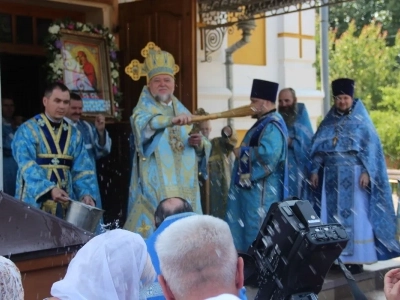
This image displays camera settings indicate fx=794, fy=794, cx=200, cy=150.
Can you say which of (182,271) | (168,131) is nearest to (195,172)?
(168,131)

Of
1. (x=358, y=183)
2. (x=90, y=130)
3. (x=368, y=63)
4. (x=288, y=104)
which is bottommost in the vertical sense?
(x=358, y=183)

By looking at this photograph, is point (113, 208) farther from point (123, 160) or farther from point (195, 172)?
point (195, 172)

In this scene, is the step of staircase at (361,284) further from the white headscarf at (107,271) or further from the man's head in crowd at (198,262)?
the man's head in crowd at (198,262)

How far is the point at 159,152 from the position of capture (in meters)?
6.46

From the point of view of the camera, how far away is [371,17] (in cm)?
3033

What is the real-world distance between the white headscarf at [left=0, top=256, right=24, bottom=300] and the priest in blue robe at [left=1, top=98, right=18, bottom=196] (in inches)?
180

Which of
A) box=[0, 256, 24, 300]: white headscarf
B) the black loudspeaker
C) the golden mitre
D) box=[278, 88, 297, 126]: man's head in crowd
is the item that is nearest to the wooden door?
the golden mitre

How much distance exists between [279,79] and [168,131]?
4.00 meters

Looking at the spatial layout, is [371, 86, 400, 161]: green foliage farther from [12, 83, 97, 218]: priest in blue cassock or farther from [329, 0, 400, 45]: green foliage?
[12, 83, 97, 218]: priest in blue cassock

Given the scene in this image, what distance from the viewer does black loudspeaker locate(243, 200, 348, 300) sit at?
2.42 meters

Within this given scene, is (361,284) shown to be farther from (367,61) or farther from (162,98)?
(367,61)

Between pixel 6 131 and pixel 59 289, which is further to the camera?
pixel 6 131

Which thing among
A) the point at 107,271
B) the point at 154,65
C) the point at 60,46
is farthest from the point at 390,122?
the point at 107,271

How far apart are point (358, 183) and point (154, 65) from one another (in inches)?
83.5
